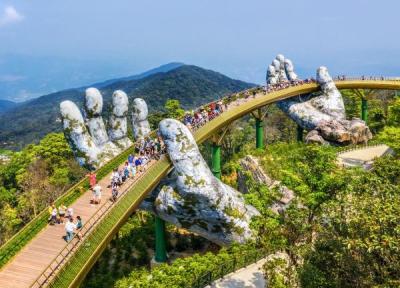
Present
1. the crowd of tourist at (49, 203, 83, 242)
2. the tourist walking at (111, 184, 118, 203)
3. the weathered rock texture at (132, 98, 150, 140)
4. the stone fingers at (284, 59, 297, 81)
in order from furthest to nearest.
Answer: the stone fingers at (284, 59, 297, 81) < the weathered rock texture at (132, 98, 150, 140) < the tourist walking at (111, 184, 118, 203) < the crowd of tourist at (49, 203, 83, 242)

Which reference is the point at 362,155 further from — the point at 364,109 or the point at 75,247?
the point at 75,247

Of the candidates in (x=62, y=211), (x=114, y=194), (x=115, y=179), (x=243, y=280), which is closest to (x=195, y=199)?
(x=115, y=179)

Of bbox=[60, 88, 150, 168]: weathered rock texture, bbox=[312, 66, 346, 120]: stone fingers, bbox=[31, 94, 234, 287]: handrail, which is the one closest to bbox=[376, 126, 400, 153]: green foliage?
bbox=[312, 66, 346, 120]: stone fingers

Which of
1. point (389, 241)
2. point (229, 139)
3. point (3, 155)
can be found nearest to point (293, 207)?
point (389, 241)


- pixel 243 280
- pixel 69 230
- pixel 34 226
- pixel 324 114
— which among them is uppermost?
pixel 324 114

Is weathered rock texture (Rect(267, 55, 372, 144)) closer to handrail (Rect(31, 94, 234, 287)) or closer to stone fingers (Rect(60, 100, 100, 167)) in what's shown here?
stone fingers (Rect(60, 100, 100, 167))

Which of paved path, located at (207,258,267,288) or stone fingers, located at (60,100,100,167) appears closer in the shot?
paved path, located at (207,258,267,288)

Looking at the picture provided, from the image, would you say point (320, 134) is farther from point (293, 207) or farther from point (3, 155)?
point (3, 155)
